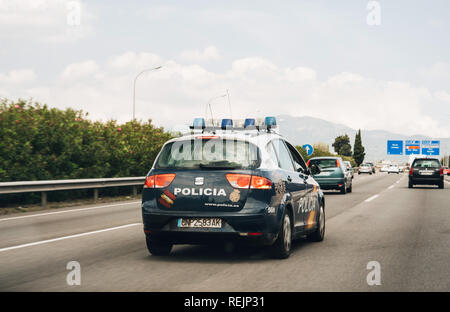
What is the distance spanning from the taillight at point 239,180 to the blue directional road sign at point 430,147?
107708mm

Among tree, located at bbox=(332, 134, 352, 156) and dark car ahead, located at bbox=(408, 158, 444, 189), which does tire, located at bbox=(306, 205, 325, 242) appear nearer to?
dark car ahead, located at bbox=(408, 158, 444, 189)

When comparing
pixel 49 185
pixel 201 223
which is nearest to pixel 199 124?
pixel 201 223

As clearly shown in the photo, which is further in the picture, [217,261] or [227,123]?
[227,123]

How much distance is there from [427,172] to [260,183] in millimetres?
28046

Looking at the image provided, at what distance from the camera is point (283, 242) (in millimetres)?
8195

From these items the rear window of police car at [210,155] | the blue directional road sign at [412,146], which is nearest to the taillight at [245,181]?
the rear window of police car at [210,155]

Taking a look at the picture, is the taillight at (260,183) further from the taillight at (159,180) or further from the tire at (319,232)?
the tire at (319,232)

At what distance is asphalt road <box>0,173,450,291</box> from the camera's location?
6.52 metres

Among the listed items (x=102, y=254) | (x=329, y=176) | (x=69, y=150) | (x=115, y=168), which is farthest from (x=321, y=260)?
(x=329, y=176)

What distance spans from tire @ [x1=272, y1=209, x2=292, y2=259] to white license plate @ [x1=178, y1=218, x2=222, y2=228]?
0.90 m

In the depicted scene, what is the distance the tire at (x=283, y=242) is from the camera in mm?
8148

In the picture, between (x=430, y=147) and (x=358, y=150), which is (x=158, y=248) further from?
(x=358, y=150)
